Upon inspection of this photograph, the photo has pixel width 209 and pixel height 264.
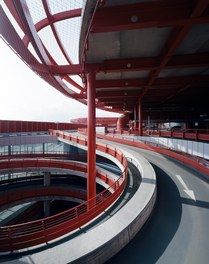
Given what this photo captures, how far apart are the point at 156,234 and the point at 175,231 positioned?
0.59 m

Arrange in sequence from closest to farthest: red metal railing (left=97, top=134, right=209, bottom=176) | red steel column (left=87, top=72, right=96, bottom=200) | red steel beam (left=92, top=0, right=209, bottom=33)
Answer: red steel beam (left=92, top=0, right=209, bottom=33)
red metal railing (left=97, top=134, right=209, bottom=176)
red steel column (left=87, top=72, right=96, bottom=200)

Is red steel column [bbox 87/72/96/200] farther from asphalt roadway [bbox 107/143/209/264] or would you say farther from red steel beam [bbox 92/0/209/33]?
asphalt roadway [bbox 107/143/209/264]

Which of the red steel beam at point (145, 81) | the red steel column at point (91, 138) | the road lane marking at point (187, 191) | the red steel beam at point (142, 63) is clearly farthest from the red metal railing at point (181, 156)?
the red steel column at point (91, 138)

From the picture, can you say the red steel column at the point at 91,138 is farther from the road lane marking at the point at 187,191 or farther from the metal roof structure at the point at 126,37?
the road lane marking at the point at 187,191

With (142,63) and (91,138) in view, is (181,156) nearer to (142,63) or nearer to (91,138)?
(91,138)

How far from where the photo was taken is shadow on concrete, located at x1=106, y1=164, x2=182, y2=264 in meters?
3.68

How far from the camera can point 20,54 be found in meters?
10.1

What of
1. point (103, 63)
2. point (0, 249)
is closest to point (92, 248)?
point (0, 249)

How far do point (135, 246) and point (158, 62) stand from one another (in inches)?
392

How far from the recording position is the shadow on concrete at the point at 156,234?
3.68 metres

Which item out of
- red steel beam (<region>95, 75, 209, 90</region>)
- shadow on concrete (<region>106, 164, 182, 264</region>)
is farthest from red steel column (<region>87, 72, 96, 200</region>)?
shadow on concrete (<region>106, 164, 182, 264</region>)

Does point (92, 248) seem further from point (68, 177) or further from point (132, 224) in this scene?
Result: point (68, 177)

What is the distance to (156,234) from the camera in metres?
4.45

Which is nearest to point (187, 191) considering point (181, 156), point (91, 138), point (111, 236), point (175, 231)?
point (175, 231)
